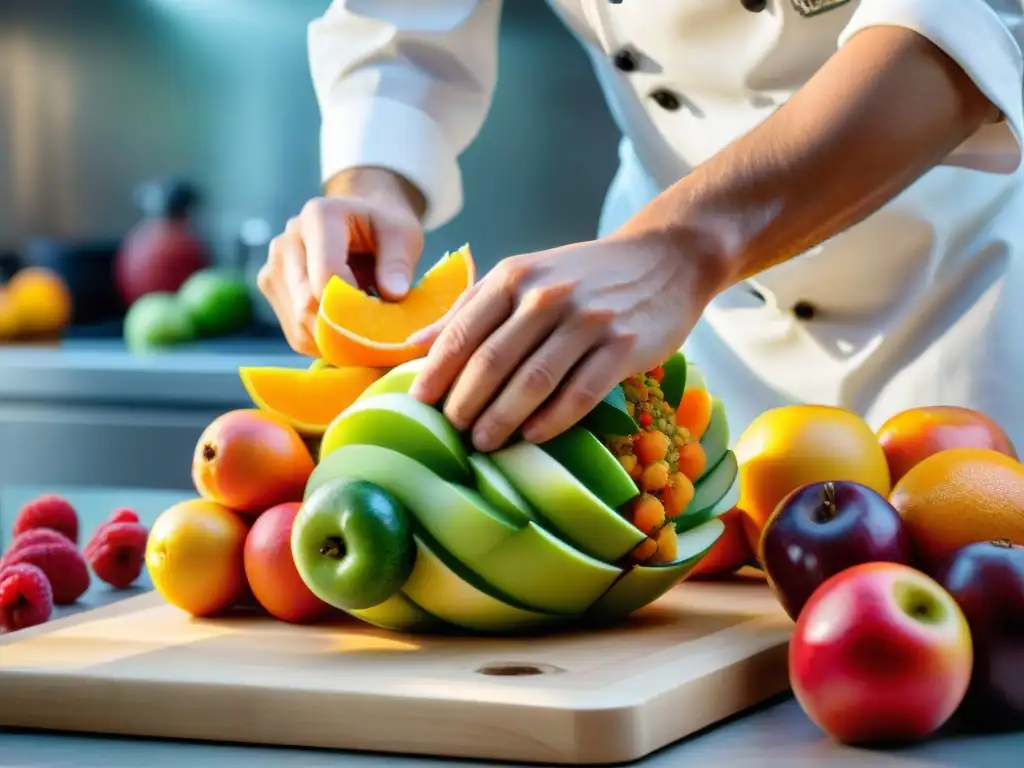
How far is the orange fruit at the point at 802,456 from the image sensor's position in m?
1.04

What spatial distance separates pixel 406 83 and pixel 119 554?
1.93ft

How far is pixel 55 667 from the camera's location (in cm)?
86

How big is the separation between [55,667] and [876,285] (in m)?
0.90

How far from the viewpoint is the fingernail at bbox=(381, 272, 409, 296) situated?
1.15m

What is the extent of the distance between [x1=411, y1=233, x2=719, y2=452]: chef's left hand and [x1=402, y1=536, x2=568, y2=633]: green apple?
74mm

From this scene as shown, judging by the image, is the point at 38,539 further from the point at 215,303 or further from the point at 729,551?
the point at 215,303

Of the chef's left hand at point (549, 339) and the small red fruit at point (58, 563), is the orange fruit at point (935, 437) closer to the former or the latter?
the chef's left hand at point (549, 339)

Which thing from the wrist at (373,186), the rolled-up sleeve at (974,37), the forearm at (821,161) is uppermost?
the rolled-up sleeve at (974,37)

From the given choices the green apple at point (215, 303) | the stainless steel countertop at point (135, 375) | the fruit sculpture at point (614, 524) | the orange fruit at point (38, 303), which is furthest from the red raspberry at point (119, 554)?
the orange fruit at point (38, 303)

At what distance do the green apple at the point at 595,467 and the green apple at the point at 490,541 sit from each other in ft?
0.13

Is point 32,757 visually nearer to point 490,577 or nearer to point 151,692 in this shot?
point 151,692

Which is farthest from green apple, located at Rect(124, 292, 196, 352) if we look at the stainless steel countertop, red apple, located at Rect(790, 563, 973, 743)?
red apple, located at Rect(790, 563, 973, 743)

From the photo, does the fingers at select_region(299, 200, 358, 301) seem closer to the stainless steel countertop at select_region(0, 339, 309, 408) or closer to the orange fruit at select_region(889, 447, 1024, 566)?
the orange fruit at select_region(889, 447, 1024, 566)

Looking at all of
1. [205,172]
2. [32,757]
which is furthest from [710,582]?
[205,172]
